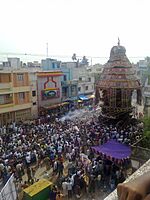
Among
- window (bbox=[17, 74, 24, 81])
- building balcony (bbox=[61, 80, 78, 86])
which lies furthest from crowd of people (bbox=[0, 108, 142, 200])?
building balcony (bbox=[61, 80, 78, 86])

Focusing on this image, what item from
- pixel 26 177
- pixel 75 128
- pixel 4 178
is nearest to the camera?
pixel 4 178

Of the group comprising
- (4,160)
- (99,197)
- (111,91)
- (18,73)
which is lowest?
(99,197)

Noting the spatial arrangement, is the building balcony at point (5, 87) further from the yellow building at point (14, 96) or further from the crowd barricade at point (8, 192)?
the crowd barricade at point (8, 192)

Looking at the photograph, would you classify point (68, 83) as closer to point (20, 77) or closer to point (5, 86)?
point (20, 77)

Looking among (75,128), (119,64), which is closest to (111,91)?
(119,64)

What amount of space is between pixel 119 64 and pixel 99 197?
53.7ft

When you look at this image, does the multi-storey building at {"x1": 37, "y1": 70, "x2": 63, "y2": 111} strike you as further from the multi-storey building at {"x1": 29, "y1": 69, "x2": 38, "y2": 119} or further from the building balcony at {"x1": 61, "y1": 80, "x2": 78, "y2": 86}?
the building balcony at {"x1": 61, "y1": 80, "x2": 78, "y2": 86}

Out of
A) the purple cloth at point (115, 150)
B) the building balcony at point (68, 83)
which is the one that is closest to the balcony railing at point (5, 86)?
the building balcony at point (68, 83)

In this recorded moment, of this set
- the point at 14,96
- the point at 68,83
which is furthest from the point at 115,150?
the point at 68,83

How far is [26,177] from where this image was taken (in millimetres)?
14719

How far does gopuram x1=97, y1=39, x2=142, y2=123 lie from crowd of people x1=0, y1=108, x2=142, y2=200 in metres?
3.35

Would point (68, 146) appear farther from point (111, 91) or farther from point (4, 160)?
point (111, 91)

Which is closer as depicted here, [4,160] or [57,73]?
[4,160]

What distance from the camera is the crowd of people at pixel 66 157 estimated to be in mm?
13039
